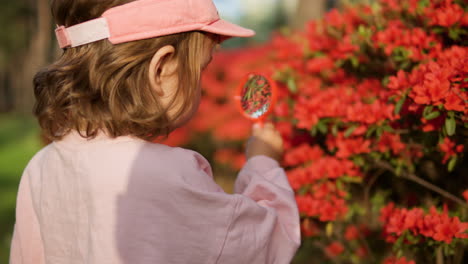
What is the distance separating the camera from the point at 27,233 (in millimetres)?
1788

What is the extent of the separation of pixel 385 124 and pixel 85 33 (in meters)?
1.37

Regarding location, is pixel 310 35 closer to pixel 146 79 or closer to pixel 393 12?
pixel 393 12

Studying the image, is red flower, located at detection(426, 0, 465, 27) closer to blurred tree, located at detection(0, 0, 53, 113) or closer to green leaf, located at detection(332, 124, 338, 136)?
green leaf, located at detection(332, 124, 338, 136)

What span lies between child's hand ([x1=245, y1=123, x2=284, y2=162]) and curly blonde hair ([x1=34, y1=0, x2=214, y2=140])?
483 mm

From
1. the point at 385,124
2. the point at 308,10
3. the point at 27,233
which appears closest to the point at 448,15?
the point at 385,124

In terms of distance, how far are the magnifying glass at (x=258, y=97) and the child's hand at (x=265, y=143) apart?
0.06 meters

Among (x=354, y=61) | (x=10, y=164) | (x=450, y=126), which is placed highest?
(x=354, y=61)

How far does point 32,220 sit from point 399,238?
152 cm

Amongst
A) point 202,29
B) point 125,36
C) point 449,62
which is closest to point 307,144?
point 449,62

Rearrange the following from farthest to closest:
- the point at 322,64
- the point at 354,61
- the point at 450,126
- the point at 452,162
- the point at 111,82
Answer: the point at 322,64, the point at 354,61, the point at 452,162, the point at 450,126, the point at 111,82

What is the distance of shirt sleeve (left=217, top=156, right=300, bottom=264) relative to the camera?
60.9 inches

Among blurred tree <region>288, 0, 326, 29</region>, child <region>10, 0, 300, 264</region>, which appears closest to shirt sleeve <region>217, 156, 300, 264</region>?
child <region>10, 0, 300, 264</region>

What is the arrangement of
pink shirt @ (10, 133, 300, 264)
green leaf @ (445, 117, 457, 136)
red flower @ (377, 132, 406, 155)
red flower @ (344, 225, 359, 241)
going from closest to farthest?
pink shirt @ (10, 133, 300, 264) → green leaf @ (445, 117, 457, 136) → red flower @ (377, 132, 406, 155) → red flower @ (344, 225, 359, 241)

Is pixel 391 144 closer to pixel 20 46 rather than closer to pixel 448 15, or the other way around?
pixel 448 15
